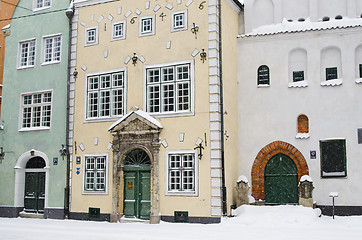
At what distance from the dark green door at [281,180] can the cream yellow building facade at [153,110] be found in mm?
1429

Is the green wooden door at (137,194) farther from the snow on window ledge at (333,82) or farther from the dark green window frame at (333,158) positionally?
the snow on window ledge at (333,82)

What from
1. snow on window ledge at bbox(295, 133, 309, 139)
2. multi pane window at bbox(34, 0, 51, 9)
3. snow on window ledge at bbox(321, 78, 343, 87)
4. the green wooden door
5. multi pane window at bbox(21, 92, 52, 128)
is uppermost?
multi pane window at bbox(34, 0, 51, 9)

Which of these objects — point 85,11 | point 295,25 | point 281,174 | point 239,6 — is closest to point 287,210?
point 281,174

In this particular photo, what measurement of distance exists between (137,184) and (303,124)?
23.2 ft

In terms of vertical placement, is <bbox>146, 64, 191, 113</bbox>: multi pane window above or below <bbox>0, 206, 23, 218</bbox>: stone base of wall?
above

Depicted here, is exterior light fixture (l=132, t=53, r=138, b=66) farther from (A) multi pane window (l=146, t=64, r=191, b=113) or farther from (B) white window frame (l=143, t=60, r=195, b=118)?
(A) multi pane window (l=146, t=64, r=191, b=113)

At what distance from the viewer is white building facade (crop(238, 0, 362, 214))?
18500 mm

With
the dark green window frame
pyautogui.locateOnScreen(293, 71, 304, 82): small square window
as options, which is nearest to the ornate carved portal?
pyautogui.locateOnScreen(293, 71, 304, 82): small square window

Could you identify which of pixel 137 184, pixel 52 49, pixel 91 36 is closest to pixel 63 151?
pixel 137 184

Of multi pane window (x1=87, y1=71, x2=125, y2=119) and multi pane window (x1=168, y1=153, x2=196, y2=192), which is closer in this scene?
multi pane window (x1=168, y1=153, x2=196, y2=192)

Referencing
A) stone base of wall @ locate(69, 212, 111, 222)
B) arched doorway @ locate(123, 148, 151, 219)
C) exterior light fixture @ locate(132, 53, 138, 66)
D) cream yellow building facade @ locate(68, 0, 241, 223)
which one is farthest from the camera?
exterior light fixture @ locate(132, 53, 138, 66)

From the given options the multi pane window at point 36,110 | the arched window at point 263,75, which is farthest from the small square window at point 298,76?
the multi pane window at point 36,110

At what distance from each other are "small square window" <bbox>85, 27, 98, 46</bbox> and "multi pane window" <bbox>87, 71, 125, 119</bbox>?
153 centimetres

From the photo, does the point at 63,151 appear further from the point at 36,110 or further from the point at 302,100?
the point at 302,100
